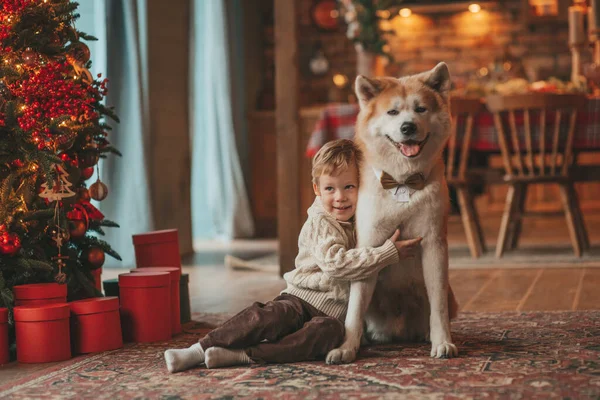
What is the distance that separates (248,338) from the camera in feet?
7.70

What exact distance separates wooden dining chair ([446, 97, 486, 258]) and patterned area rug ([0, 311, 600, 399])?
2.13 meters

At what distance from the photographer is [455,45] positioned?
8.09 meters

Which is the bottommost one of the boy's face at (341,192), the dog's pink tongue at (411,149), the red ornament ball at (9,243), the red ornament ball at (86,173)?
the red ornament ball at (9,243)

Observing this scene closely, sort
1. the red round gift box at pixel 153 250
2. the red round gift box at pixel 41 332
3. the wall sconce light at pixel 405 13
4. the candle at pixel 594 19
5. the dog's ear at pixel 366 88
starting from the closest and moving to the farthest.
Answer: the dog's ear at pixel 366 88 → the red round gift box at pixel 41 332 → the red round gift box at pixel 153 250 → the candle at pixel 594 19 → the wall sconce light at pixel 405 13

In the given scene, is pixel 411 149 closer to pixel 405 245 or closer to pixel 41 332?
pixel 405 245

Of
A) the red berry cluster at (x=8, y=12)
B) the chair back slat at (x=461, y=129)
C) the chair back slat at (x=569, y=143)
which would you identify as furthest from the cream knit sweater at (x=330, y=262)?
the chair back slat at (x=569, y=143)

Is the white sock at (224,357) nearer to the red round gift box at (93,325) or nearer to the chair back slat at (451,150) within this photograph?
the red round gift box at (93,325)

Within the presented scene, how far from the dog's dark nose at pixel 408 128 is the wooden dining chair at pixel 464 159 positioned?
2416mm

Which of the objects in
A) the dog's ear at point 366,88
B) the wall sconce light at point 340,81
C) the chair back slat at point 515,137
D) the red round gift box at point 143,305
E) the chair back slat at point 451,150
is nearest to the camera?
the dog's ear at point 366,88

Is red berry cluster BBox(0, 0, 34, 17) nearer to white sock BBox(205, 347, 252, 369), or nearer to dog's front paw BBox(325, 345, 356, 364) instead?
white sock BBox(205, 347, 252, 369)

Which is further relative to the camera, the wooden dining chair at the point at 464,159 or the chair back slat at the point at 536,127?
the wooden dining chair at the point at 464,159

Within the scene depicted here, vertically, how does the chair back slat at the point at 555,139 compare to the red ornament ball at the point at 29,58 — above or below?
below

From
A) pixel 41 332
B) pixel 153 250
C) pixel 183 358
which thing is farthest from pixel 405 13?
pixel 183 358

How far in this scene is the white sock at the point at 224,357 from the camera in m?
2.31
